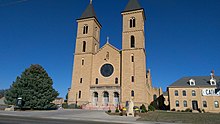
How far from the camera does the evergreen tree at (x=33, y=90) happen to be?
27078 mm

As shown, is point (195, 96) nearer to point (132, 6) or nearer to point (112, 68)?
point (112, 68)

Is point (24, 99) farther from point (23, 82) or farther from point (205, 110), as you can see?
point (205, 110)

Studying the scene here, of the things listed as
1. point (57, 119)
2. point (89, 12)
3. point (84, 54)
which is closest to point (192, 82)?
point (84, 54)

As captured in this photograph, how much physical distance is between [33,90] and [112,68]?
56.9 feet

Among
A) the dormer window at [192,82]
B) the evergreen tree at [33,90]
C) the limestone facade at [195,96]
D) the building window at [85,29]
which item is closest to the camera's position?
the evergreen tree at [33,90]

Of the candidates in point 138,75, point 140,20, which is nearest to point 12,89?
point 138,75

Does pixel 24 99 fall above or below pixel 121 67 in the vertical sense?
below

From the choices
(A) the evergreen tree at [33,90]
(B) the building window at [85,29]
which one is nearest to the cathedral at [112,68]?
(B) the building window at [85,29]

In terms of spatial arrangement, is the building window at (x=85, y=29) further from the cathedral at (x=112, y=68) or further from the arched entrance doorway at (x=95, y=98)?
the arched entrance doorway at (x=95, y=98)

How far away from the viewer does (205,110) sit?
38500 mm

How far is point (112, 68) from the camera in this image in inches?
1549

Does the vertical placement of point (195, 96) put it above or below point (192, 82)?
below

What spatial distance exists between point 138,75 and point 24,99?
21.1 meters

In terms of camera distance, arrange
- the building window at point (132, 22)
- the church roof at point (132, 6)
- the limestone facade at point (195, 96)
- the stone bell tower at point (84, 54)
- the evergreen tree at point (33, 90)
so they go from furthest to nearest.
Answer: the church roof at point (132, 6) → the building window at point (132, 22) → the limestone facade at point (195, 96) → the stone bell tower at point (84, 54) → the evergreen tree at point (33, 90)
